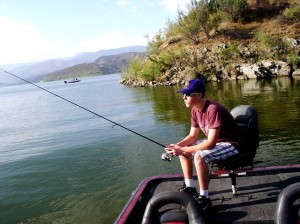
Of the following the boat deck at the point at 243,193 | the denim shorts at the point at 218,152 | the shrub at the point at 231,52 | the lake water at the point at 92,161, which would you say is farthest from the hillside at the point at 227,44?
the denim shorts at the point at 218,152

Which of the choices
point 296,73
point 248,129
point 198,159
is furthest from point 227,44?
point 198,159

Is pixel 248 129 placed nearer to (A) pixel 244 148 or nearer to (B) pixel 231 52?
(A) pixel 244 148

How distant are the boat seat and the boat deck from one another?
0.31 metres

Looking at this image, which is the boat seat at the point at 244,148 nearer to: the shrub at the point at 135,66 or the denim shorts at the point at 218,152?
the denim shorts at the point at 218,152

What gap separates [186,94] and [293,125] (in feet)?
32.9

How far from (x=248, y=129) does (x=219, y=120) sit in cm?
92

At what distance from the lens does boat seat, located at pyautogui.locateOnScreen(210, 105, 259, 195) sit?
20.2 feet

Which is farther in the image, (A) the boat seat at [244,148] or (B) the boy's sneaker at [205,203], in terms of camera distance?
(A) the boat seat at [244,148]

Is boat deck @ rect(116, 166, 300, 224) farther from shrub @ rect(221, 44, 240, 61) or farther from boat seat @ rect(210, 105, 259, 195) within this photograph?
shrub @ rect(221, 44, 240, 61)

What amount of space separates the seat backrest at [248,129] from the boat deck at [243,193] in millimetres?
807

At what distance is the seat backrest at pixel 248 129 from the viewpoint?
6.33 m

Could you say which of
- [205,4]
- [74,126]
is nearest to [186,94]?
[74,126]

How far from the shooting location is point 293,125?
47.1 feet

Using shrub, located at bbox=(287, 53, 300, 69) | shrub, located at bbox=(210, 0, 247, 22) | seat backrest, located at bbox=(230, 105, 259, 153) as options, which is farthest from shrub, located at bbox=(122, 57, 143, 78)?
seat backrest, located at bbox=(230, 105, 259, 153)
